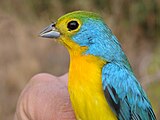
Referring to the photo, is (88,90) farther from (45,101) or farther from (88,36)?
(45,101)

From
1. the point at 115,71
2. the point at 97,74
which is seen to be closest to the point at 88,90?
the point at 97,74

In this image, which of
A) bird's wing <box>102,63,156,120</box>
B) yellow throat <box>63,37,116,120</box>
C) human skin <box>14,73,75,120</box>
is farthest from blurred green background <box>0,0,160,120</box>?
yellow throat <box>63,37,116,120</box>

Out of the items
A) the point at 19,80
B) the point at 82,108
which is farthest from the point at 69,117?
the point at 19,80

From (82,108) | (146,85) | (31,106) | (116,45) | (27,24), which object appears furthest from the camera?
(27,24)

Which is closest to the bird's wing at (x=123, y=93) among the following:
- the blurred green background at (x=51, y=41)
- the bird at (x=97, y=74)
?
the bird at (x=97, y=74)

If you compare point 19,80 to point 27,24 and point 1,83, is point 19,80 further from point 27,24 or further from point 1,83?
point 27,24

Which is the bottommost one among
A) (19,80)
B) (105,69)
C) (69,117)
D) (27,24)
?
(69,117)
